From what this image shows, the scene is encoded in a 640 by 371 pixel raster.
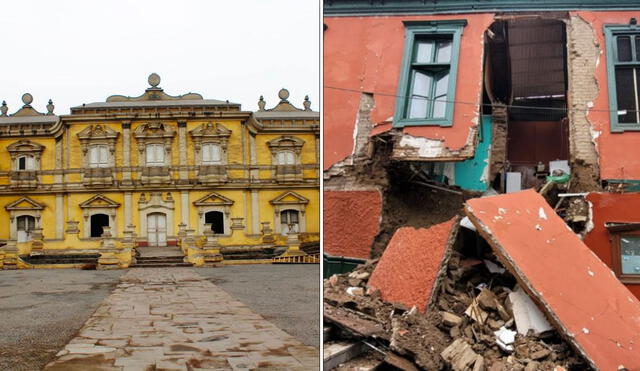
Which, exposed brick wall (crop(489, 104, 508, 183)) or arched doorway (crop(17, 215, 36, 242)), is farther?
arched doorway (crop(17, 215, 36, 242))

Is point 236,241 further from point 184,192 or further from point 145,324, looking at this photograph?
point 145,324

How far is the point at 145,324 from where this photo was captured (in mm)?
3512

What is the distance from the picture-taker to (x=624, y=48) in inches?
99.9

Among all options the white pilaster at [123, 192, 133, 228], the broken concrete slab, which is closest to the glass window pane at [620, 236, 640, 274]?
the broken concrete slab

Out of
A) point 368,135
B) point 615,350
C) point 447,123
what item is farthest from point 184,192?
point 615,350

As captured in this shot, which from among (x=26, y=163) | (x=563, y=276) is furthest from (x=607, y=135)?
(x=26, y=163)

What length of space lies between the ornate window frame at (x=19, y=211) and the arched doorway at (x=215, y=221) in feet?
3.55

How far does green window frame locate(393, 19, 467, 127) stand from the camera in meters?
2.62

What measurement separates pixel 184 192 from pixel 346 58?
1.75m

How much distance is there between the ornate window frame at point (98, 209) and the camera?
13.1 ft

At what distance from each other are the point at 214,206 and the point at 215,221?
106mm

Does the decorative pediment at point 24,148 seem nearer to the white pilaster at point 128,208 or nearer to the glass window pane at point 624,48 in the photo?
the white pilaster at point 128,208

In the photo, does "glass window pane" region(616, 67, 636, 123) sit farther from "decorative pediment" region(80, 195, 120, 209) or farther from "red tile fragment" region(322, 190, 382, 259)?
"decorative pediment" region(80, 195, 120, 209)

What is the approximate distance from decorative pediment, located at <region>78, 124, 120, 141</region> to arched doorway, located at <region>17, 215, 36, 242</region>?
65 centimetres
